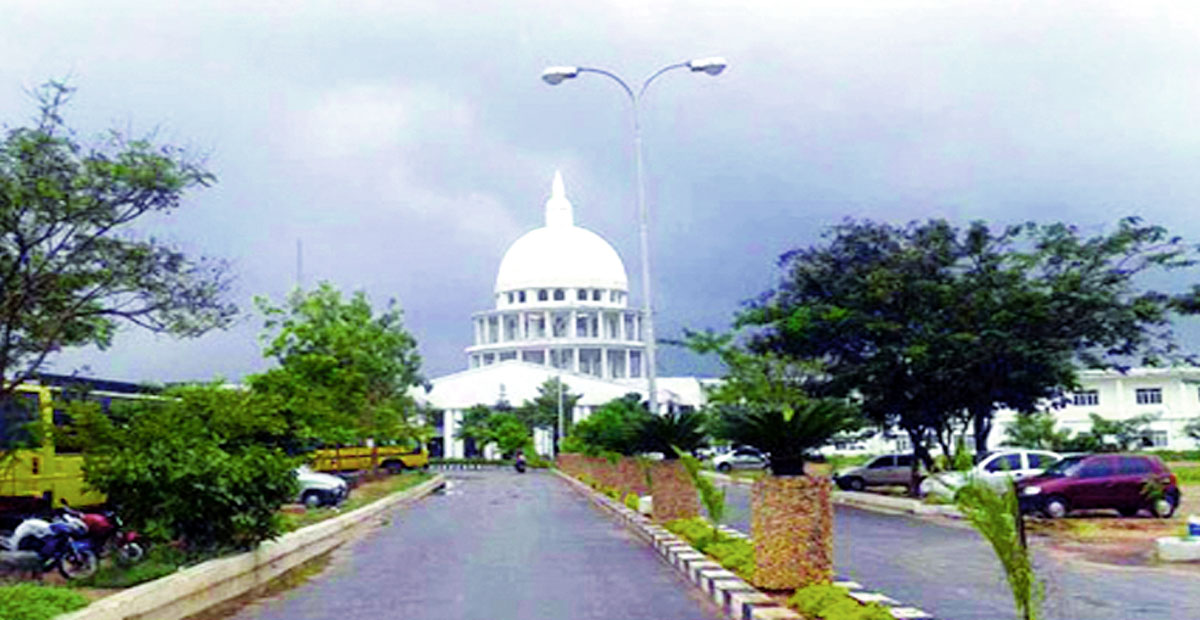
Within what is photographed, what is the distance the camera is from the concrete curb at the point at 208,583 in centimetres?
1023

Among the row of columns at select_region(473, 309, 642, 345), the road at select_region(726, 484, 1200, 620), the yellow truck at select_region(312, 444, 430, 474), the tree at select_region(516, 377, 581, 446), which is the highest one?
the row of columns at select_region(473, 309, 642, 345)

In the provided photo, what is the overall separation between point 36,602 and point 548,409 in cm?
7996

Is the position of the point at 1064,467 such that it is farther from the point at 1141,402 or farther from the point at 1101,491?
the point at 1141,402

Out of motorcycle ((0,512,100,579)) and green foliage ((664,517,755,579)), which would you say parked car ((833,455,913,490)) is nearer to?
green foliage ((664,517,755,579))

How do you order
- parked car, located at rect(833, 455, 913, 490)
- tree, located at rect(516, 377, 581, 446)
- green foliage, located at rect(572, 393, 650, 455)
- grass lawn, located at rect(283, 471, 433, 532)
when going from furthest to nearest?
1. tree, located at rect(516, 377, 581, 446)
2. parked car, located at rect(833, 455, 913, 490)
3. grass lawn, located at rect(283, 471, 433, 532)
4. green foliage, located at rect(572, 393, 650, 455)

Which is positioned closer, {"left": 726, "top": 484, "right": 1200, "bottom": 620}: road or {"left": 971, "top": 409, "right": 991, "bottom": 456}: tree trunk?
{"left": 726, "top": 484, "right": 1200, "bottom": 620}: road

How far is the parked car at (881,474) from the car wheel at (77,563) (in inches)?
1135

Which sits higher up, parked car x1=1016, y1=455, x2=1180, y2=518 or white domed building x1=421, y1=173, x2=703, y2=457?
white domed building x1=421, y1=173, x2=703, y2=457

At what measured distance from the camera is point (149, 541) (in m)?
13.9

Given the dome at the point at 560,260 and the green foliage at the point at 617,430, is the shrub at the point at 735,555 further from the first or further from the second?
the dome at the point at 560,260

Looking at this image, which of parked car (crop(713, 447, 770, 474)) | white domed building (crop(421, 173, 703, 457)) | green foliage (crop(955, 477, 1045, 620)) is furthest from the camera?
white domed building (crop(421, 173, 703, 457))

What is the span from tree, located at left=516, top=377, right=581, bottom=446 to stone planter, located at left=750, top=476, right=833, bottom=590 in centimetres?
7504

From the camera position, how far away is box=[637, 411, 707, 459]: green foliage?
73.0 ft

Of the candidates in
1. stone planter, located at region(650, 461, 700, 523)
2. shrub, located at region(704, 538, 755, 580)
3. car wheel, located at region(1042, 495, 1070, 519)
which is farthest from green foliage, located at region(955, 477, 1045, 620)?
car wheel, located at region(1042, 495, 1070, 519)
